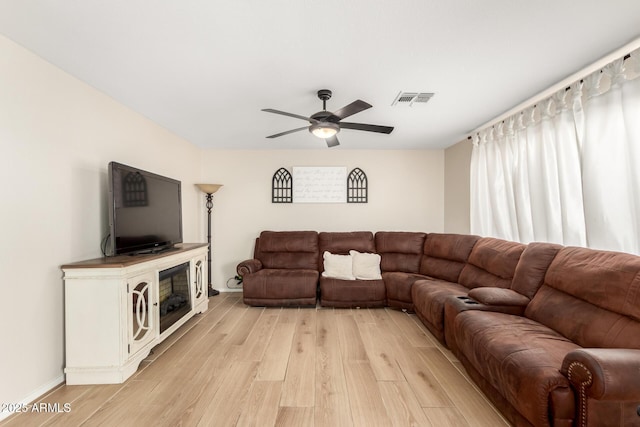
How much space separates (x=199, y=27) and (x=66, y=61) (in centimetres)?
118

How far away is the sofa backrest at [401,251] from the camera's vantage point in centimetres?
421

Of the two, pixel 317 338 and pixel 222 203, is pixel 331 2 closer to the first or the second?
pixel 317 338

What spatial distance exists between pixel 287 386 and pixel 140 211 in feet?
6.55

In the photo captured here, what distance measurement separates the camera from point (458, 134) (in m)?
3.92

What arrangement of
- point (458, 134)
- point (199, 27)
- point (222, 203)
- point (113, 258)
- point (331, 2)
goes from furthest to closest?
point (222, 203)
point (458, 134)
point (113, 258)
point (199, 27)
point (331, 2)

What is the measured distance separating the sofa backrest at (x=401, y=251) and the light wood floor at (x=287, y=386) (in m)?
1.21

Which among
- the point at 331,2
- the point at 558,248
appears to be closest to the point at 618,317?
the point at 558,248

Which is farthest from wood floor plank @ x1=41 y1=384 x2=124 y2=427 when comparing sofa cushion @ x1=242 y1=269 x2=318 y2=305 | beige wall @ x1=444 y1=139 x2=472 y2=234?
beige wall @ x1=444 y1=139 x2=472 y2=234

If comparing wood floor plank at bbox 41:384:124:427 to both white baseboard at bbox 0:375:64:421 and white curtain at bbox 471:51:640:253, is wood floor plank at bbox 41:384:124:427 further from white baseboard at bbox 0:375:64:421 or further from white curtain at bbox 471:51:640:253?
white curtain at bbox 471:51:640:253

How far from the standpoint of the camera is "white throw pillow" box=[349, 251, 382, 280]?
3916 millimetres

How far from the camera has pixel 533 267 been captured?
237 cm

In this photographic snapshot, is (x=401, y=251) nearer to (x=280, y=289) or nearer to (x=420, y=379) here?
(x=280, y=289)

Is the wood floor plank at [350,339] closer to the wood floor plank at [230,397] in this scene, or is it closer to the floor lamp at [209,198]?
the wood floor plank at [230,397]

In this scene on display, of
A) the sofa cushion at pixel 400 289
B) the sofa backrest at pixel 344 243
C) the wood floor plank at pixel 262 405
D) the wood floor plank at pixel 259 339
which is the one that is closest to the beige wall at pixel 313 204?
the sofa backrest at pixel 344 243
